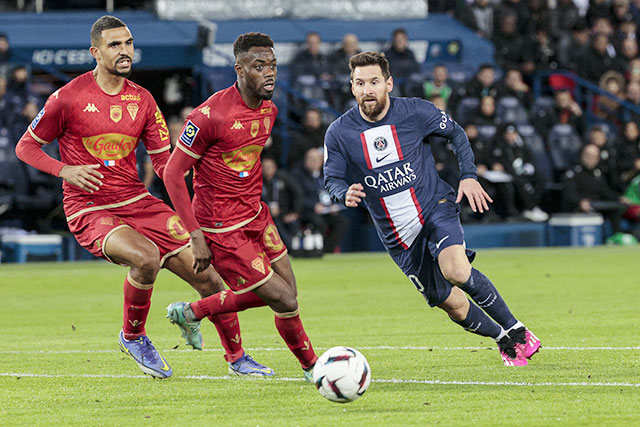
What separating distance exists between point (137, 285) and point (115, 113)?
117 cm

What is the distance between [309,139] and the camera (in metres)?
19.8

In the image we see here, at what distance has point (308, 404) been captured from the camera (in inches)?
255

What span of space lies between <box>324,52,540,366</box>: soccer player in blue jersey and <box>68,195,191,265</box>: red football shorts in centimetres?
106

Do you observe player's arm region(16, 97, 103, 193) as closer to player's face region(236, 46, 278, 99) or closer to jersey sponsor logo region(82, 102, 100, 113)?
jersey sponsor logo region(82, 102, 100, 113)

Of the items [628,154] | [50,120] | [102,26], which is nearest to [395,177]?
[102,26]

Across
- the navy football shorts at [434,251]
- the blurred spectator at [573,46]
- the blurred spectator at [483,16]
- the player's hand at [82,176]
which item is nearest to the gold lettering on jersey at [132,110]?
the player's hand at [82,176]

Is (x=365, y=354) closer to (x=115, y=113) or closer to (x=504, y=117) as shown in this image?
(x=115, y=113)

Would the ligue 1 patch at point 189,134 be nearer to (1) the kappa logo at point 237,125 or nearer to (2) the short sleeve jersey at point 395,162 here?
(1) the kappa logo at point 237,125

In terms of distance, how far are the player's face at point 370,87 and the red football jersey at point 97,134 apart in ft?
4.52

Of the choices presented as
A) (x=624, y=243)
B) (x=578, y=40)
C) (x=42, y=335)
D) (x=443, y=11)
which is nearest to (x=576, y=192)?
(x=624, y=243)

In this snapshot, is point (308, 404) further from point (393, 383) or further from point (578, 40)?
point (578, 40)

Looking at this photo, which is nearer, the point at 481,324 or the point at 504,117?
the point at 481,324

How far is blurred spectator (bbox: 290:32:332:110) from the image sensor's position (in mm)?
21453

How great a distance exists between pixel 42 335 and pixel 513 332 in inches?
180
